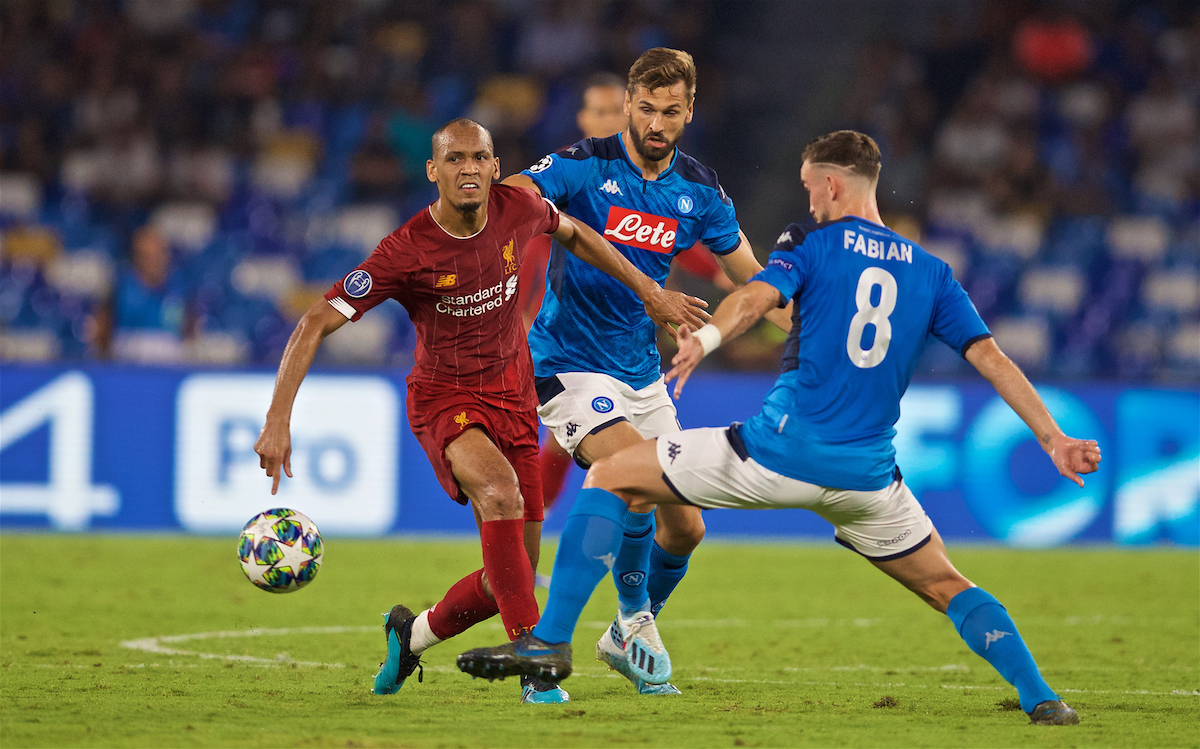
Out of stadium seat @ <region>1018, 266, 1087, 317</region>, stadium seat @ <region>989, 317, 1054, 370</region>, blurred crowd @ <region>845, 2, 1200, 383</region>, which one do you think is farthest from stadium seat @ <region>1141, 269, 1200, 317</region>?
stadium seat @ <region>989, 317, 1054, 370</region>

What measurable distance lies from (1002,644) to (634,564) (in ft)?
5.58

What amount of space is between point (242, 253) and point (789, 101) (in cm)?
762

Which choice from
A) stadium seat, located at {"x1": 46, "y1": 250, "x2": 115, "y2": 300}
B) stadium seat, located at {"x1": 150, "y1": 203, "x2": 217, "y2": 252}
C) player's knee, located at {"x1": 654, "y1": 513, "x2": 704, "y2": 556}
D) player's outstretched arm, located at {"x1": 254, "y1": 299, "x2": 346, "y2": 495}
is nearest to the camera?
player's outstretched arm, located at {"x1": 254, "y1": 299, "x2": 346, "y2": 495}

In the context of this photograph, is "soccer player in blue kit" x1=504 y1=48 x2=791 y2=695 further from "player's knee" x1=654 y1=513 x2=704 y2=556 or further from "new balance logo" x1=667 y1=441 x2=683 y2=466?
"new balance logo" x1=667 y1=441 x2=683 y2=466

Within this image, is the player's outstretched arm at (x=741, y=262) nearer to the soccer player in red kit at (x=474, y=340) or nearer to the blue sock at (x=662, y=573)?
the soccer player in red kit at (x=474, y=340)

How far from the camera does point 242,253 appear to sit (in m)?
14.8

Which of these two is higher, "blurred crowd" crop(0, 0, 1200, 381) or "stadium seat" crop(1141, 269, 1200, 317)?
"blurred crowd" crop(0, 0, 1200, 381)

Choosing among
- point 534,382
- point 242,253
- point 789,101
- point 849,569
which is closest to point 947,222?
point 789,101

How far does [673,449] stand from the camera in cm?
490

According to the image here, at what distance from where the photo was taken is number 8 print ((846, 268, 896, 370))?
482cm

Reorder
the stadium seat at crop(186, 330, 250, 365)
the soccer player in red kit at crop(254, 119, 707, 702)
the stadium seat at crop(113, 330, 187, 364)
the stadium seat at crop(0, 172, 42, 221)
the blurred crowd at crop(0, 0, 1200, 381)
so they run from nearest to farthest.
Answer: the soccer player in red kit at crop(254, 119, 707, 702) → the stadium seat at crop(186, 330, 250, 365) → the stadium seat at crop(113, 330, 187, 364) → the blurred crowd at crop(0, 0, 1200, 381) → the stadium seat at crop(0, 172, 42, 221)

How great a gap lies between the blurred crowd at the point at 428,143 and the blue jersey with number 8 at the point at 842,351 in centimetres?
881

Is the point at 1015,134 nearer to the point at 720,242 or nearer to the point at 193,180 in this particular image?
the point at 193,180

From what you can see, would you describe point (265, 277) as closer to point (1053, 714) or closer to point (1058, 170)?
point (1058, 170)
